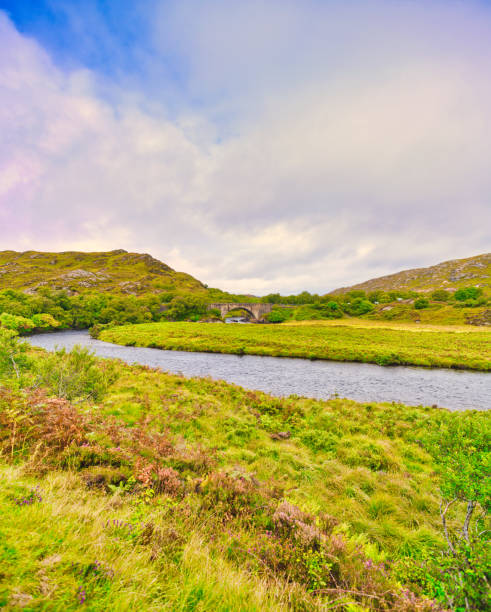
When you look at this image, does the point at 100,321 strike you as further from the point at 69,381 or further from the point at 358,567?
the point at 358,567

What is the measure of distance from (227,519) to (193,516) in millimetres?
735

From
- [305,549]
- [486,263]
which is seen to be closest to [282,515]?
[305,549]

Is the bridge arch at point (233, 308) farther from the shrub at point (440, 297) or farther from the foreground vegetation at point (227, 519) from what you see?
the foreground vegetation at point (227, 519)

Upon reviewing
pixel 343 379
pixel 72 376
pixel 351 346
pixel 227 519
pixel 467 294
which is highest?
pixel 467 294

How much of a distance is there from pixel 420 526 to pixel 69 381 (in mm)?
14925

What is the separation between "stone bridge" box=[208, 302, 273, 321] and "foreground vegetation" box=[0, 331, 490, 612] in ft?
288

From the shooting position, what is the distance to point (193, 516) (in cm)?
425

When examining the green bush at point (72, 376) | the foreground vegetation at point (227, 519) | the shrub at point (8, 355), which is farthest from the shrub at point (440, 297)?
the shrub at point (8, 355)

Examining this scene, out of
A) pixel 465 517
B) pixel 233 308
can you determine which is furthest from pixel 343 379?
pixel 233 308

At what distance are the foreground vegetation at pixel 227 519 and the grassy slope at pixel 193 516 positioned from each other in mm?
25

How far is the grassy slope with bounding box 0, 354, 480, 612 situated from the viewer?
2457 mm

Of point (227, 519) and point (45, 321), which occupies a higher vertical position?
point (45, 321)

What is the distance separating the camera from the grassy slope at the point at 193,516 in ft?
8.06

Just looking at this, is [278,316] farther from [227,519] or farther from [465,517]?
[227,519]
